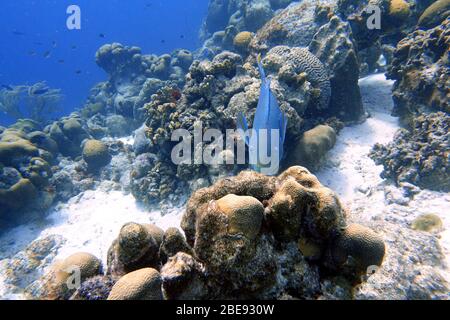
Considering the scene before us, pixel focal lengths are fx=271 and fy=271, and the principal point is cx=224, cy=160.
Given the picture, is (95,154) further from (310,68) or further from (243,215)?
(243,215)

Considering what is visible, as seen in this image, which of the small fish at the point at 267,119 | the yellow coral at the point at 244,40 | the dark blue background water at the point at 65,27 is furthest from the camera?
the dark blue background water at the point at 65,27

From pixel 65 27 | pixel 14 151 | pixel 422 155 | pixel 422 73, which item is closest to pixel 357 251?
pixel 422 155

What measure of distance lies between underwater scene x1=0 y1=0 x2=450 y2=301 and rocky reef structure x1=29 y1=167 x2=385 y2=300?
10mm

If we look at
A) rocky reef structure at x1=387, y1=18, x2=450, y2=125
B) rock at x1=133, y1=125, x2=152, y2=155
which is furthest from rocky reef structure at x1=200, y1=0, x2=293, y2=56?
rocky reef structure at x1=387, y1=18, x2=450, y2=125

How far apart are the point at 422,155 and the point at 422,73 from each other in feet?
5.90

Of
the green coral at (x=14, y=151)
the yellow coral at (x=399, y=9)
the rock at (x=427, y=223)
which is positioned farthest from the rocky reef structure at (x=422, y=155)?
the green coral at (x=14, y=151)

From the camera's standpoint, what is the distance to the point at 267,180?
2.41m

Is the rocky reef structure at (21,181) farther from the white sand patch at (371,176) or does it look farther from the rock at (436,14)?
the rock at (436,14)

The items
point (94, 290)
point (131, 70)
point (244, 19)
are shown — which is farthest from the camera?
point (131, 70)

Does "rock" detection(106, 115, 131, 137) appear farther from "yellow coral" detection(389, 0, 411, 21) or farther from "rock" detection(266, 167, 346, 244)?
"rock" detection(266, 167, 346, 244)

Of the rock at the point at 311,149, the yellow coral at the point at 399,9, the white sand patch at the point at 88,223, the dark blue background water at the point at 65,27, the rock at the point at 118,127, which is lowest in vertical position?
the white sand patch at the point at 88,223

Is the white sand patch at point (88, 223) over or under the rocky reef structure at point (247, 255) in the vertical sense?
under

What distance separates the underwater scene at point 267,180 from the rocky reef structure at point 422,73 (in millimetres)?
29

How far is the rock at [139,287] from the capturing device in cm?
177
